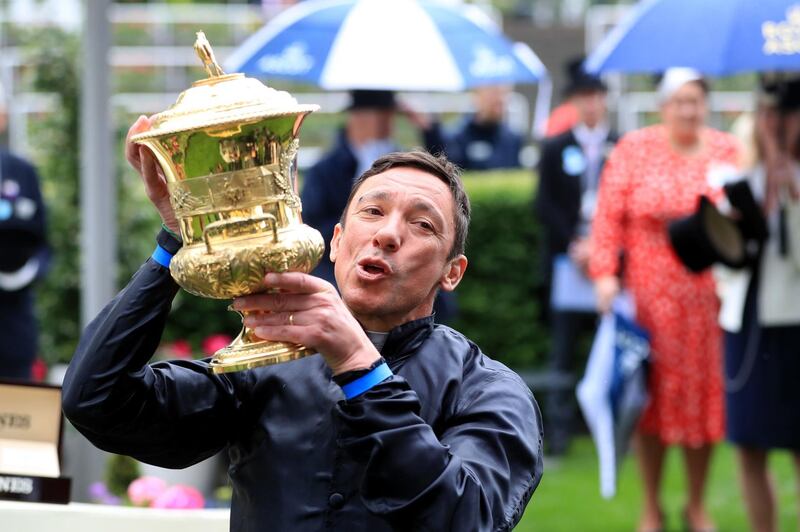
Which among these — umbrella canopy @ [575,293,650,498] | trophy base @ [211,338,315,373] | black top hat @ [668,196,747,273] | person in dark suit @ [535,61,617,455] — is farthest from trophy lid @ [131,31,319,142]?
person in dark suit @ [535,61,617,455]

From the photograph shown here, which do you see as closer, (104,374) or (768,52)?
(104,374)

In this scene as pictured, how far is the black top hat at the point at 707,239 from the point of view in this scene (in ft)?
20.0

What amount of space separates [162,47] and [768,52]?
12720 mm

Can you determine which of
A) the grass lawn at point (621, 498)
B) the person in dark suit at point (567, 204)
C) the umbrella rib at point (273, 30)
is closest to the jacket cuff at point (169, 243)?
the umbrella rib at point (273, 30)

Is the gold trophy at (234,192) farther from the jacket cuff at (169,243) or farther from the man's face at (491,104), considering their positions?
the man's face at (491,104)

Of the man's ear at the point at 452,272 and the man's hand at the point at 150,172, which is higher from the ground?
the man's hand at the point at 150,172

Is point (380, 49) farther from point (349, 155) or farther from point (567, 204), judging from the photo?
point (567, 204)

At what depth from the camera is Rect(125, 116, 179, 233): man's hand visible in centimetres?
260

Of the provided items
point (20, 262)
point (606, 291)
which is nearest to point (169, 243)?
Answer: point (606, 291)

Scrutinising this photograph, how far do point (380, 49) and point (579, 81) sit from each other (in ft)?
9.87

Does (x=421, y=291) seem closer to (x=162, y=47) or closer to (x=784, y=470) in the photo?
(x=784, y=470)

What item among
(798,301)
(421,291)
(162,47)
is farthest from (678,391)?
(162,47)

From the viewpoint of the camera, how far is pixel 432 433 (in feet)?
7.84

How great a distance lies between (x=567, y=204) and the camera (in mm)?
8984
